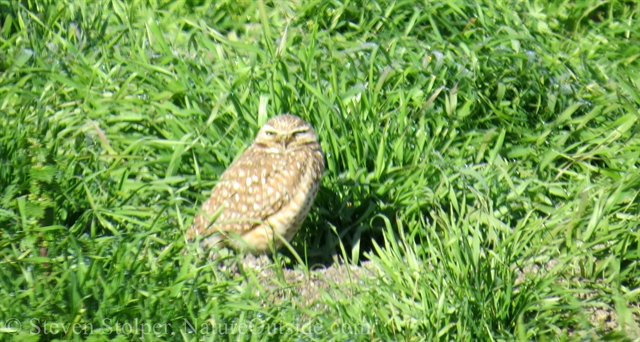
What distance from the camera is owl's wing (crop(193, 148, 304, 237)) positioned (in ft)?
15.3

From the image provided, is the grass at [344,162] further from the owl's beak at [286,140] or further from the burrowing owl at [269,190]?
the owl's beak at [286,140]

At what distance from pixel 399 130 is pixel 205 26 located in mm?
1591

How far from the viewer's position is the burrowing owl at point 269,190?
4664 millimetres

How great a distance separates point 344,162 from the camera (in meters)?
5.07

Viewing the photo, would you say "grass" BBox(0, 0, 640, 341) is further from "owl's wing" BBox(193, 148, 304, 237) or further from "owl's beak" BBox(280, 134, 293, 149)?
"owl's beak" BBox(280, 134, 293, 149)

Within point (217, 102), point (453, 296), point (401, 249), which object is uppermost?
point (217, 102)

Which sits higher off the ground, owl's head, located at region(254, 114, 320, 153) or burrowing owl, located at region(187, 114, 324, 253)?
owl's head, located at region(254, 114, 320, 153)

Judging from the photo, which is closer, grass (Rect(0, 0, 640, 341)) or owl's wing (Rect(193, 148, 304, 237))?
grass (Rect(0, 0, 640, 341))

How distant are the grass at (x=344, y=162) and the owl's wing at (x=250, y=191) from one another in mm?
171

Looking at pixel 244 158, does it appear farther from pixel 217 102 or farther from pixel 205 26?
pixel 205 26

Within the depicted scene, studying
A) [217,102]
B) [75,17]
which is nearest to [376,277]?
[217,102]

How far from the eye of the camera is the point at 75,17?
19.5ft

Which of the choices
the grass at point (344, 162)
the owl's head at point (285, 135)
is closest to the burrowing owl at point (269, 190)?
the owl's head at point (285, 135)

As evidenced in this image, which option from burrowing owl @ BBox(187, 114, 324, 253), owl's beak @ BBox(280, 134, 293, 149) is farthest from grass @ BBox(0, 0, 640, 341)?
owl's beak @ BBox(280, 134, 293, 149)
